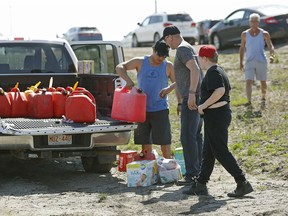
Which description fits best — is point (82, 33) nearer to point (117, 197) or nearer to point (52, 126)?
point (52, 126)

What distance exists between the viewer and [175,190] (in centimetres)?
983

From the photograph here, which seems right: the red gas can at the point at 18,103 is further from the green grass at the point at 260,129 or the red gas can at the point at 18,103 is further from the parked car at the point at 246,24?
the parked car at the point at 246,24

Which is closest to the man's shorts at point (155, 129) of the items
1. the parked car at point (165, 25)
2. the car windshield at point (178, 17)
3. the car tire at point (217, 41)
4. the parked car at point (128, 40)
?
the car tire at point (217, 41)

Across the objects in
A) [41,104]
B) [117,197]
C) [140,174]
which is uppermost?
[41,104]

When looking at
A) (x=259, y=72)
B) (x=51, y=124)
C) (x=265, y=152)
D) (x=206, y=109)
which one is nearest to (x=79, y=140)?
(x=51, y=124)

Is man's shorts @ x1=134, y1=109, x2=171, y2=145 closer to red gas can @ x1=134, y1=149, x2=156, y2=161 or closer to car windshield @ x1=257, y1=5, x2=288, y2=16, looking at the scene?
red gas can @ x1=134, y1=149, x2=156, y2=161

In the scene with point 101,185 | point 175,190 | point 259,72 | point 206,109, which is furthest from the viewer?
point 259,72

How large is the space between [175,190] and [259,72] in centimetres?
669

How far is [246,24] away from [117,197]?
721 inches

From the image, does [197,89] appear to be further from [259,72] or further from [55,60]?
[259,72]

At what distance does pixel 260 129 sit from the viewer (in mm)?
13750

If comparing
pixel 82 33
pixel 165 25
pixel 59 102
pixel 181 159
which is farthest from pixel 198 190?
pixel 82 33

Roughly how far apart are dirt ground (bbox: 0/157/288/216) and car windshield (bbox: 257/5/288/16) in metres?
16.2

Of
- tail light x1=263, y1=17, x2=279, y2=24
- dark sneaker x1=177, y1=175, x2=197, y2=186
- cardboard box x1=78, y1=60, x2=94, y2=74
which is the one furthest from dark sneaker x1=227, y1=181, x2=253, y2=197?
tail light x1=263, y1=17, x2=279, y2=24
